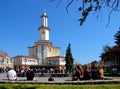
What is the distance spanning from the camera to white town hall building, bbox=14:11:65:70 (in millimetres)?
128500

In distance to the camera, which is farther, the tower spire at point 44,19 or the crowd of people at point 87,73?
the tower spire at point 44,19

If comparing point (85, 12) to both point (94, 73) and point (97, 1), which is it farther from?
point (94, 73)

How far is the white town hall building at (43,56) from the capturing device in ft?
422

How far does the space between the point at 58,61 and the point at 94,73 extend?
335 feet

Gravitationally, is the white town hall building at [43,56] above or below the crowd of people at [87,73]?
above

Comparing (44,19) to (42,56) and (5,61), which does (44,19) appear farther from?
(5,61)

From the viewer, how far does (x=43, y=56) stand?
436 feet

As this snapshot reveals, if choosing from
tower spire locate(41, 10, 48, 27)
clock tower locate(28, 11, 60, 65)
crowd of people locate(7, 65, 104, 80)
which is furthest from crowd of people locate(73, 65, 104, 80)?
tower spire locate(41, 10, 48, 27)

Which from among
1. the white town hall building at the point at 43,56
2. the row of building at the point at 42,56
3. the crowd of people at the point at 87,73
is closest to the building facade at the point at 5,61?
the row of building at the point at 42,56

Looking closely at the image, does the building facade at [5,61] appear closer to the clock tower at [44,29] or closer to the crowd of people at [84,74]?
the clock tower at [44,29]

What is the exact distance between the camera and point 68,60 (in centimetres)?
10956

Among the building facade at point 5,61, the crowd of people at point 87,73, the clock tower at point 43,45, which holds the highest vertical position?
the clock tower at point 43,45

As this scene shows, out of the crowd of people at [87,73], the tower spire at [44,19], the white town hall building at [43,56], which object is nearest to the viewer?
the crowd of people at [87,73]

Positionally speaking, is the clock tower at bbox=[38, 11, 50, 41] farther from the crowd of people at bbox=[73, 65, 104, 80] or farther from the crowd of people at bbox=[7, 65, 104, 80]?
the crowd of people at bbox=[73, 65, 104, 80]
